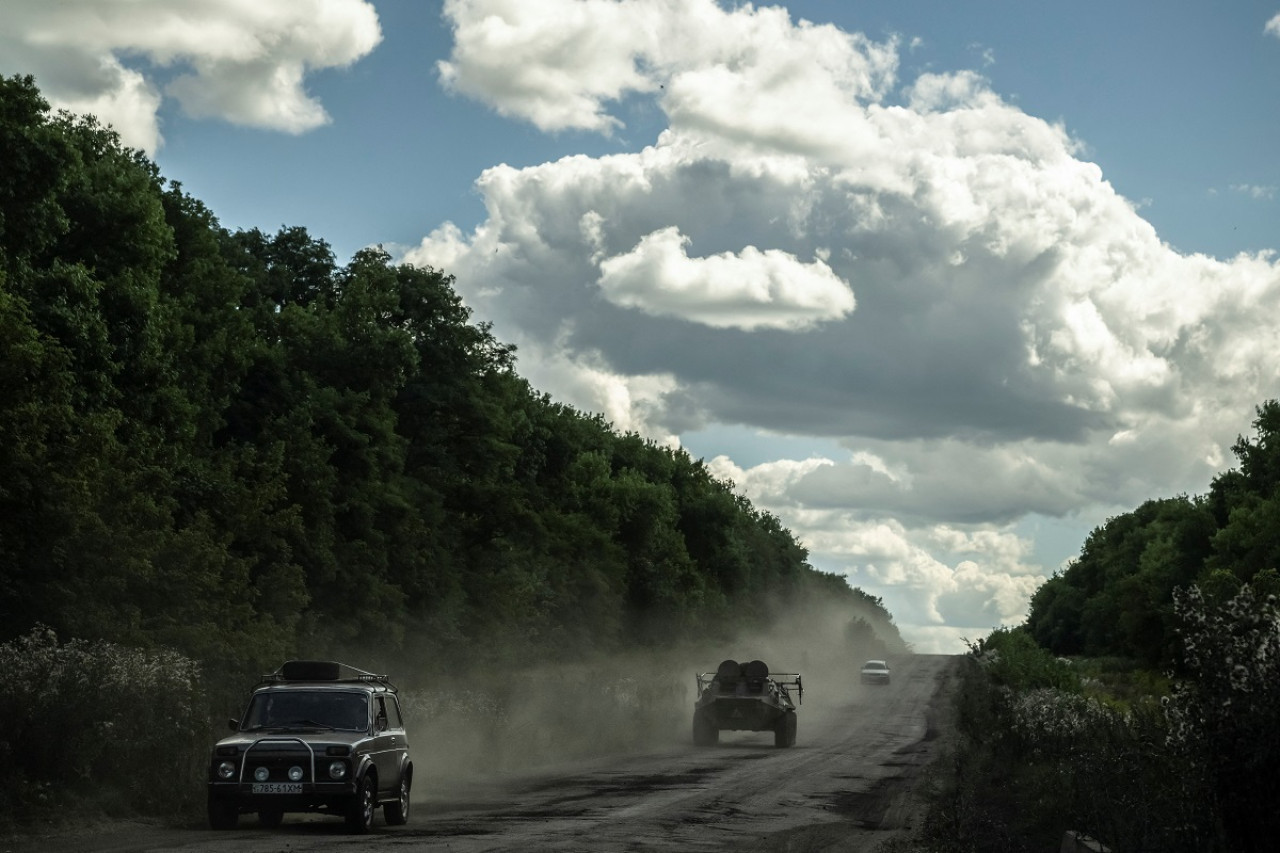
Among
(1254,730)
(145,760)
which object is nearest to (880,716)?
(145,760)

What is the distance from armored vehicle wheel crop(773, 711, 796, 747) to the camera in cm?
4272

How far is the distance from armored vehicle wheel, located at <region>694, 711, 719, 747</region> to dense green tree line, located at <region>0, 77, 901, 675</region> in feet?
37.2

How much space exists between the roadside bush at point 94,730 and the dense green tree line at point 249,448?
582cm

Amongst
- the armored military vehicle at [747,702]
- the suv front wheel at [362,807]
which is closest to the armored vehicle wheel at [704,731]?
the armored military vehicle at [747,702]

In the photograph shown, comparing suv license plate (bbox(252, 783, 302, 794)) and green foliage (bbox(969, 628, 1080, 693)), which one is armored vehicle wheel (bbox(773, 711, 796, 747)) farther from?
suv license plate (bbox(252, 783, 302, 794))

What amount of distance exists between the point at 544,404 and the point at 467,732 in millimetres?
49716

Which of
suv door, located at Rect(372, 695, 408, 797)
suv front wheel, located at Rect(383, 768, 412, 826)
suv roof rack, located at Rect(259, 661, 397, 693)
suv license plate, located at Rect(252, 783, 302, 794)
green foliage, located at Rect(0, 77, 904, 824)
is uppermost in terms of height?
green foliage, located at Rect(0, 77, 904, 824)

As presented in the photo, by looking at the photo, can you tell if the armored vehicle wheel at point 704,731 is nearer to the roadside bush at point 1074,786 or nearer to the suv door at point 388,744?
the roadside bush at point 1074,786

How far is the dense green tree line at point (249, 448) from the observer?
26.5 meters

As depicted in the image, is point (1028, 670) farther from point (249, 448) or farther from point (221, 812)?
point (221, 812)

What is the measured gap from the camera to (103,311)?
33875 millimetres

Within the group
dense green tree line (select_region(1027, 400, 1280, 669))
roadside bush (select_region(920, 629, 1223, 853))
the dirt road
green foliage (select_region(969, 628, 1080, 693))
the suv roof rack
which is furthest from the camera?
dense green tree line (select_region(1027, 400, 1280, 669))

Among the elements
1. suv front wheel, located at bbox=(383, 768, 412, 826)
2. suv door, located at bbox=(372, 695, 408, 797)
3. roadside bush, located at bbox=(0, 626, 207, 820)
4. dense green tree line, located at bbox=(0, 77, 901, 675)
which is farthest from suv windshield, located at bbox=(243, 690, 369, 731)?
dense green tree line, located at bbox=(0, 77, 901, 675)

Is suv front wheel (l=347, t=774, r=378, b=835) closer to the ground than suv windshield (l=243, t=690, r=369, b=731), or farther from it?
closer to the ground
